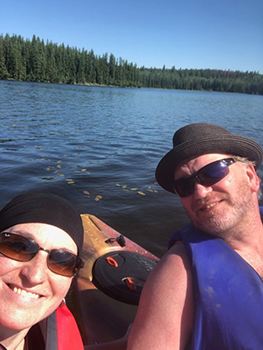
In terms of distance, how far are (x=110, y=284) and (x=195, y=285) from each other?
Answer: 1939 mm

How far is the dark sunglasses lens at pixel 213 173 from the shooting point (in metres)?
2.32

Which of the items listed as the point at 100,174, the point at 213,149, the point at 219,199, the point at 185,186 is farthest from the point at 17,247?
the point at 100,174

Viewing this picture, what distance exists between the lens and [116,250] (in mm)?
4371

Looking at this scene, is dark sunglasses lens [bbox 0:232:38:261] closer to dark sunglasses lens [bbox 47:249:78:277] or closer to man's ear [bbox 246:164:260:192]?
dark sunglasses lens [bbox 47:249:78:277]

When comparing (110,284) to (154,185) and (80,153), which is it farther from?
(80,153)

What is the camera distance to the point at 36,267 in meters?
1.63

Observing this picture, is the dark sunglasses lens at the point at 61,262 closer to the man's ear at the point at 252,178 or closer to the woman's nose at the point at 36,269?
the woman's nose at the point at 36,269

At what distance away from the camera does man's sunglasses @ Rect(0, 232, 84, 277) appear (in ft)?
5.12

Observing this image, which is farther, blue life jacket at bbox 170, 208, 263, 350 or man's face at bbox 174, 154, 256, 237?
man's face at bbox 174, 154, 256, 237

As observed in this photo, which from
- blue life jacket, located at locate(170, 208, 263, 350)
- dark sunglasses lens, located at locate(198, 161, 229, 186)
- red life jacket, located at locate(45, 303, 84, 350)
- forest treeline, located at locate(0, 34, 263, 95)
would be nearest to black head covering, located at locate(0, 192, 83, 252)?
red life jacket, located at locate(45, 303, 84, 350)

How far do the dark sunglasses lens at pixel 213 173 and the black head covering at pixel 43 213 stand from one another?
1.12 m

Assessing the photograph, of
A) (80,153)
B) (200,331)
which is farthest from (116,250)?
(80,153)

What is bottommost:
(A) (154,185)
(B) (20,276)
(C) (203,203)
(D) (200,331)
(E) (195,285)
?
(A) (154,185)

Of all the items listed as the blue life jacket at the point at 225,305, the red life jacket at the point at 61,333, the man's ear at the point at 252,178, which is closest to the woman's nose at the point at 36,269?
the red life jacket at the point at 61,333
